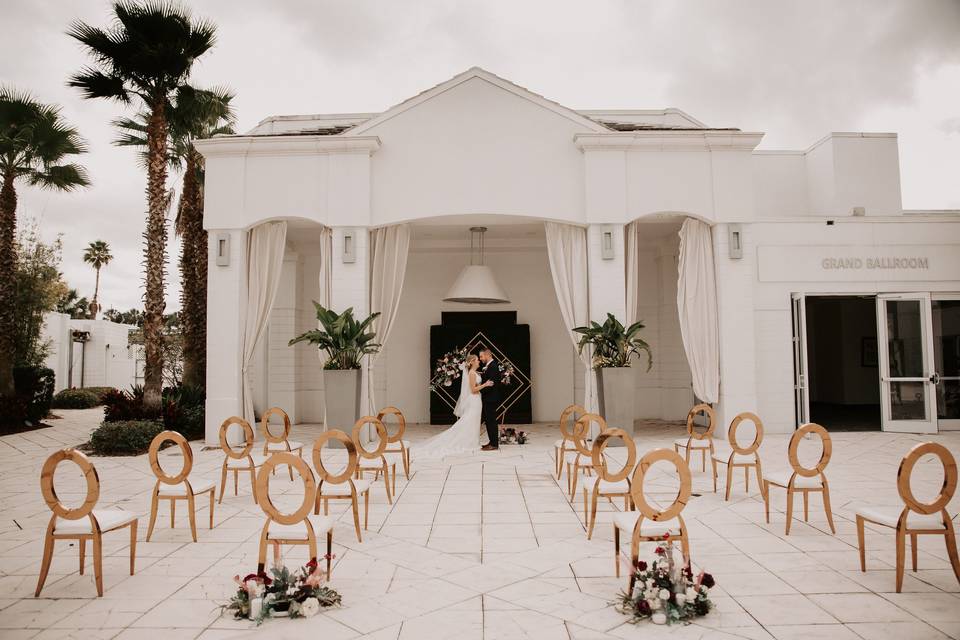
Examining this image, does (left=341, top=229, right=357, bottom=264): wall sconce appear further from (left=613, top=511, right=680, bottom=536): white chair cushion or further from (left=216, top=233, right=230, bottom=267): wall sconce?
(left=613, top=511, right=680, bottom=536): white chair cushion

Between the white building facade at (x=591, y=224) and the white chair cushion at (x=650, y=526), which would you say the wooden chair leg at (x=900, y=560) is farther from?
the white building facade at (x=591, y=224)

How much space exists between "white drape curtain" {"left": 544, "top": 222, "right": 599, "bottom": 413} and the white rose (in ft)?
25.5

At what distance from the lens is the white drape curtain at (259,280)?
35.4 ft

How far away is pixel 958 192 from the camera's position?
49.8 ft

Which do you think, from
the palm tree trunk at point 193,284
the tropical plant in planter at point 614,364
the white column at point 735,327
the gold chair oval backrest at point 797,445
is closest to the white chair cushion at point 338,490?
the gold chair oval backrest at point 797,445

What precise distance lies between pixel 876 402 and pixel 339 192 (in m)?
17.1

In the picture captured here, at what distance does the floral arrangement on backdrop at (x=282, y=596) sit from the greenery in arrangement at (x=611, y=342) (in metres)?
7.10

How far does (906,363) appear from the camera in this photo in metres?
11.1

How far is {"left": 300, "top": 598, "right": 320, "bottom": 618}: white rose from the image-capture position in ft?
11.4

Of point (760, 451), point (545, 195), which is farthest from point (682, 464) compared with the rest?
point (545, 195)

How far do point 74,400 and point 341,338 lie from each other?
13326 millimetres

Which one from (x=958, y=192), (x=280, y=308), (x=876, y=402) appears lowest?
(x=876, y=402)

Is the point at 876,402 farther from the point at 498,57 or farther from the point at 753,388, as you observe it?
the point at 498,57

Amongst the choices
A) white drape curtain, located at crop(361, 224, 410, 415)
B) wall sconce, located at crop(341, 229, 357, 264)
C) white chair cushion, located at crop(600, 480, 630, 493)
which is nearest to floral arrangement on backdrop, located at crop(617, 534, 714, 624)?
white chair cushion, located at crop(600, 480, 630, 493)
